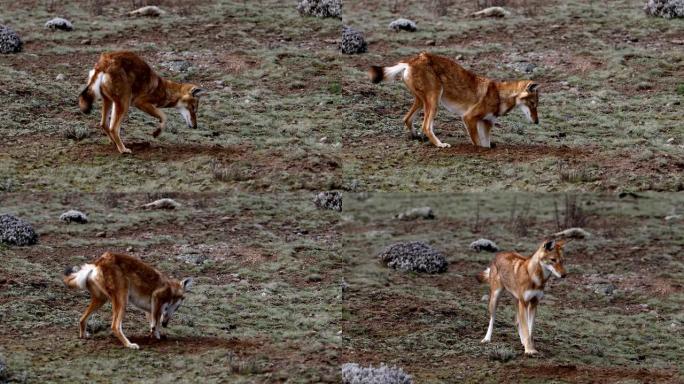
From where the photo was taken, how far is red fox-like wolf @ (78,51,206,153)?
19766 mm

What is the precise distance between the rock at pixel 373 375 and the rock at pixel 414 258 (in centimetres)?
599

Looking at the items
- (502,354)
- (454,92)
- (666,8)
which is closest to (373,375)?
(502,354)

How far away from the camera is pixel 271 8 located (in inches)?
1245

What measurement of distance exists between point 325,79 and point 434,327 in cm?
832

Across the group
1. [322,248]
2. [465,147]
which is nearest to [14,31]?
[322,248]

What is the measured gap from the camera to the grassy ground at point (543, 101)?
21.1 meters

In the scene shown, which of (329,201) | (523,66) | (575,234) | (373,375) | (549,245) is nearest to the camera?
(373,375)

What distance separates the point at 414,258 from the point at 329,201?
3717 millimetres

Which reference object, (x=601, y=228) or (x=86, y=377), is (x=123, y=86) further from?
(x=601, y=228)

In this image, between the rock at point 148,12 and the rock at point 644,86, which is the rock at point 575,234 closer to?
the rock at point 644,86

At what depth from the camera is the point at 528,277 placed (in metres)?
18.1

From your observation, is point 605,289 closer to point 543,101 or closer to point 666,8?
point 543,101

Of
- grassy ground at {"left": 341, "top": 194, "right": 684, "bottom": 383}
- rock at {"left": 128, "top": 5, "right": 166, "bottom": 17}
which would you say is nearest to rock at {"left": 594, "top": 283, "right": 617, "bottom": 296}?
grassy ground at {"left": 341, "top": 194, "right": 684, "bottom": 383}

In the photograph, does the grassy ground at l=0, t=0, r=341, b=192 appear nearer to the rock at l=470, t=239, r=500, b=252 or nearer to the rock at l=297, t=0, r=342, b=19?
the rock at l=297, t=0, r=342, b=19
